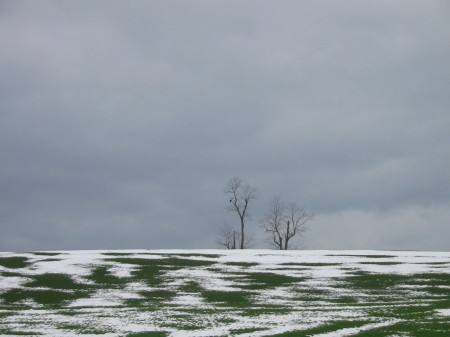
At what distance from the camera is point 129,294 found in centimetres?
5678

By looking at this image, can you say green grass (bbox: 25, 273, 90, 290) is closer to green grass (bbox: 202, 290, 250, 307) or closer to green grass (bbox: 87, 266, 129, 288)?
green grass (bbox: 87, 266, 129, 288)

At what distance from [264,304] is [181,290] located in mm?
11429

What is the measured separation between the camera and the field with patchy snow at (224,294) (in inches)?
1390

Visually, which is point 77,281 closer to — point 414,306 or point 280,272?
point 280,272

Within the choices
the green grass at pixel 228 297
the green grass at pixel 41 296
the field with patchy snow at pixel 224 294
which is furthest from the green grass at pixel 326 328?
the green grass at pixel 41 296

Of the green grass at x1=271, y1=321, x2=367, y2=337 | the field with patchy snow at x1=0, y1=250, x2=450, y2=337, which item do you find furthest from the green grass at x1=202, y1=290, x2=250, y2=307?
the green grass at x1=271, y1=321, x2=367, y2=337

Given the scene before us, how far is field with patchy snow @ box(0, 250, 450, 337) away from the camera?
116 ft

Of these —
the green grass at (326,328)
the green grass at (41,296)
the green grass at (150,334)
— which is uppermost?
the green grass at (41,296)

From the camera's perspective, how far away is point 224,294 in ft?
184

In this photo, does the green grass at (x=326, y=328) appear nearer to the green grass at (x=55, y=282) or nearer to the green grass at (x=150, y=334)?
the green grass at (x=150, y=334)

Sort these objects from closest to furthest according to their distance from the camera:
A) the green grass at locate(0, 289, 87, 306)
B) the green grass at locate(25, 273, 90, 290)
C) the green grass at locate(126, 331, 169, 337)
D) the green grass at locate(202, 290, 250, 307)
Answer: the green grass at locate(126, 331, 169, 337) → the green grass at locate(202, 290, 250, 307) → the green grass at locate(0, 289, 87, 306) → the green grass at locate(25, 273, 90, 290)

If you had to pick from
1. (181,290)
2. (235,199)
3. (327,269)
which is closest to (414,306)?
(181,290)

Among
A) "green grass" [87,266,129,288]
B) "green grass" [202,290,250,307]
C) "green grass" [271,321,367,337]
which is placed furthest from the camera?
"green grass" [87,266,129,288]

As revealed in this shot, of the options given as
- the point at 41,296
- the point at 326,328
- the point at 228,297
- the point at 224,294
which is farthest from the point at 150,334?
the point at 41,296
